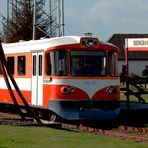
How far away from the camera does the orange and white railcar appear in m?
18.7

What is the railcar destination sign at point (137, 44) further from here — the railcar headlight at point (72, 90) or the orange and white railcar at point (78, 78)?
the railcar headlight at point (72, 90)

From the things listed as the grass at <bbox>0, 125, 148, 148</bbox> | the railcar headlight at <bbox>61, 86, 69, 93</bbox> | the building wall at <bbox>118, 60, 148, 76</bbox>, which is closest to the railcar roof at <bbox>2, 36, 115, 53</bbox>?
the railcar headlight at <bbox>61, 86, 69, 93</bbox>

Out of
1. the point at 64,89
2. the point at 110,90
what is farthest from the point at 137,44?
the point at 64,89

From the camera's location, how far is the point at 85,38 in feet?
63.0

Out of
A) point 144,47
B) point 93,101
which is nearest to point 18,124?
point 93,101

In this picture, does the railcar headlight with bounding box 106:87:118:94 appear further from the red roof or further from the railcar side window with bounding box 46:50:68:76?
the red roof

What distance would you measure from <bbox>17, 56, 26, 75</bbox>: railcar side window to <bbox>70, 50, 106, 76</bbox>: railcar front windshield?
9.10 feet

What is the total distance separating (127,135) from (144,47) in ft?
24.2

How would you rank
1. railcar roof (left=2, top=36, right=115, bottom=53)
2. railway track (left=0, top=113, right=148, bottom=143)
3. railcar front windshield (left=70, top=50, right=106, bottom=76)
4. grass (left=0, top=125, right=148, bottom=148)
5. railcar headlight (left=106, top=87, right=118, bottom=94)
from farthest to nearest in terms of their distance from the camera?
railcar headlight (left=106, top=87, right=118, bottom=94)
railcar roof (left=2, top=36, right=115, bottom=53)
railcar front windshield (left=70, top=50, right=106, bottom=76)
railway track (left=0, top=113, right=148, bottom=143)
grass (left=0, top=125, right=148, bottom=148)

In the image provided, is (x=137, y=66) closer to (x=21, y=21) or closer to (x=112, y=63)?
(x=21, y=21)

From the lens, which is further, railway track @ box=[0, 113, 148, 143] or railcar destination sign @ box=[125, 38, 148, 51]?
railcar destination sign @ box=[125, 38, 148, 51]

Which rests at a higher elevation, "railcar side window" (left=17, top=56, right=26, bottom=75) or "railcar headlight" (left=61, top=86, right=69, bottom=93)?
"railcar side window" (left=17, top=56, right=26, bottom=75)

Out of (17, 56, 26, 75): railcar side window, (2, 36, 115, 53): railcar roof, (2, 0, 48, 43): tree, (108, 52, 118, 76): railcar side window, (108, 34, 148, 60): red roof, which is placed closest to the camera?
(2, 36, 115, 53): railcar roof

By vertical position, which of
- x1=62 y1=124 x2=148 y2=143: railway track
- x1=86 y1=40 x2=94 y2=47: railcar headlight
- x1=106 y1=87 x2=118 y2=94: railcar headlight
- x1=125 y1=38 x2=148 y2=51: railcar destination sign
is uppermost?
x1=125 y1=38 x2=148 y2=51: railcar destination sign
